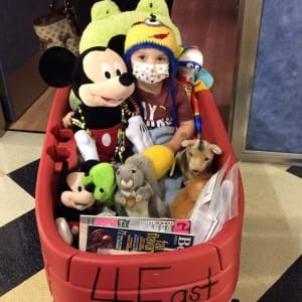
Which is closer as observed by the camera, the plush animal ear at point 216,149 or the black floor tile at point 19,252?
the plush animal ear at point 216,149

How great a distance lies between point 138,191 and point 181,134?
0.22 m

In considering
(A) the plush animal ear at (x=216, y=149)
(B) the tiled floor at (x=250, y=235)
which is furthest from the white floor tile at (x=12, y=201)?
(A) the plush animal ear at (x=216, y=149)

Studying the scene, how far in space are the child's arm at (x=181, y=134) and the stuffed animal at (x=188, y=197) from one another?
9cm

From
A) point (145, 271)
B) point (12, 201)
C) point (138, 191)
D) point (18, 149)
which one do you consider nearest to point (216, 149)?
point (138, 191)

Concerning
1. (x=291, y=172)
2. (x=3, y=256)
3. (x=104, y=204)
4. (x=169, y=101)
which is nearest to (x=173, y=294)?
(x=104, y=204)

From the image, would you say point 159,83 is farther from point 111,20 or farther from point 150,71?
point 111,20

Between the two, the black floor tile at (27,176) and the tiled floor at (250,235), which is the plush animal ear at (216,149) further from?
the black floor tile at (27,176)

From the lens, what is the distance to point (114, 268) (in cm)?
62

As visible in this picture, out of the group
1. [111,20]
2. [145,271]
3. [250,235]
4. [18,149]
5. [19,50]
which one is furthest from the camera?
[19,50]

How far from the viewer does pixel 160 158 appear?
839mm

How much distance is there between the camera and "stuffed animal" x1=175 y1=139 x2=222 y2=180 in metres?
0.83

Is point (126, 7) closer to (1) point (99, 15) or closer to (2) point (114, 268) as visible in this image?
(1) point (99, 15)

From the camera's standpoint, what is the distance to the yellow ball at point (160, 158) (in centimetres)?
83

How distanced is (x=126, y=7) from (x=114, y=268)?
740 mm
